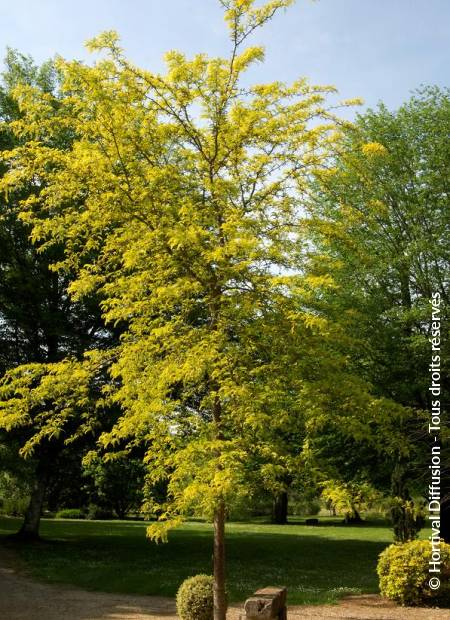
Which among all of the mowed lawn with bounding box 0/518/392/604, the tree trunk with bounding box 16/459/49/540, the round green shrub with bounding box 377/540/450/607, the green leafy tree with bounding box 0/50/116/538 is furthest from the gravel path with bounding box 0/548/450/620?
the tree trunk with bounding box 16/459/49/540

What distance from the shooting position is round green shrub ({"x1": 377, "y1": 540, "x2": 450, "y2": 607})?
12.9 meters

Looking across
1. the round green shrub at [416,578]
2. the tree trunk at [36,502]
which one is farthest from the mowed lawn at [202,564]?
the round green shrub at [416,578]

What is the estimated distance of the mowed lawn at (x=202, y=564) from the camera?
15031mm

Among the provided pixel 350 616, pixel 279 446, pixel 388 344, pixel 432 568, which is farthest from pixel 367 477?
pixel 279 446

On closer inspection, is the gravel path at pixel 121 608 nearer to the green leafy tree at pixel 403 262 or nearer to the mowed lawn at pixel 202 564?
the mowed lawn at pixel 202 564

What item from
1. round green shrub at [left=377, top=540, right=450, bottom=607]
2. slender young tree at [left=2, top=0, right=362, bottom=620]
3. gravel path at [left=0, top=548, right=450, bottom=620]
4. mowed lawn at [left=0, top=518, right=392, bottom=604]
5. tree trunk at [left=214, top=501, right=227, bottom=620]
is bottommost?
mowed lawn at [left=0, top=518, right=392, bottom=604]

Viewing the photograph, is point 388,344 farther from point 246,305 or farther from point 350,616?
point 246,305

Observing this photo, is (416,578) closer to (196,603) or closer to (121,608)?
(196,603)

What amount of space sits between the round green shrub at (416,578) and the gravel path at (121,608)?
32 cm

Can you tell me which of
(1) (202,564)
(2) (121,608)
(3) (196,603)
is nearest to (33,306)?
(1) (202,564)

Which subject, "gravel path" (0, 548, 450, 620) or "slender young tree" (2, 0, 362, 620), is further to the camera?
"gravel path" (0, 548, 450, 620)

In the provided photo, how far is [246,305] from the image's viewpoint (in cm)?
827

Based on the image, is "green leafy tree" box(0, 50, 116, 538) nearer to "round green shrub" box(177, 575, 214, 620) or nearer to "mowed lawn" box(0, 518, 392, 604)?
"mowed lawn" box(0, 518, 392, 604)

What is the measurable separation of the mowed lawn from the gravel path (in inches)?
28.3
